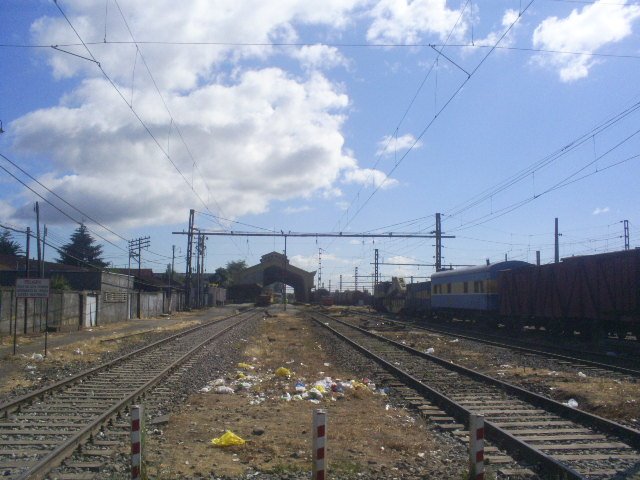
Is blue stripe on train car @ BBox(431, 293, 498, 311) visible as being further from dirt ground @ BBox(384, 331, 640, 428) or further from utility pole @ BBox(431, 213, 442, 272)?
dirt ground @ BBox(384, 331, 640, 428)

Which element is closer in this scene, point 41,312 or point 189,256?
point 41,312

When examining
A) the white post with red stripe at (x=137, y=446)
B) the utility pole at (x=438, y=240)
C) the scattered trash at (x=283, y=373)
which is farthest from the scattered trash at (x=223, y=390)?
the utility pole at (x=438, y=240)

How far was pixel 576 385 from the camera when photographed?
13.5 meters

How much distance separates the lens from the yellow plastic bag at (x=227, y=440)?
8.12 m

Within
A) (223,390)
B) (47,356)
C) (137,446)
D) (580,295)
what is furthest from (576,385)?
(47,356)

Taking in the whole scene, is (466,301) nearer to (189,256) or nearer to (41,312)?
(41,312)

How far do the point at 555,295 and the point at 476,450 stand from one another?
2104 centimetres

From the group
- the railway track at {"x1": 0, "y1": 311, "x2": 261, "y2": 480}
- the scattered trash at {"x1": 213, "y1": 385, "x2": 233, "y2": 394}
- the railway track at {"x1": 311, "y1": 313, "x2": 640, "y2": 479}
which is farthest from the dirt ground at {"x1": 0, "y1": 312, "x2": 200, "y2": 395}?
the railway track at {"x1": 311, "y1": 313, "x2": 640, "y2": 479}

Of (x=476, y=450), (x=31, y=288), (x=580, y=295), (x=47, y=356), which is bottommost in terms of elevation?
(x=47, y=356)

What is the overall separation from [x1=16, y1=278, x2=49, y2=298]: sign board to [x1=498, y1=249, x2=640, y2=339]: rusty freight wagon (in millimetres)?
17893

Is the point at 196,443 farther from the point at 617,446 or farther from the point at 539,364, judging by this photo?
the point at 539,364

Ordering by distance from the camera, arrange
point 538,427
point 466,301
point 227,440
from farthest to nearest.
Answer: point 466,301 → point 538,427 → point 227,440

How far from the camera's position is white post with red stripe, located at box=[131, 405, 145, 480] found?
19.6 feet

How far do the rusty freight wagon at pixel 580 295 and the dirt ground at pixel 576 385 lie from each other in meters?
→ 4.15
